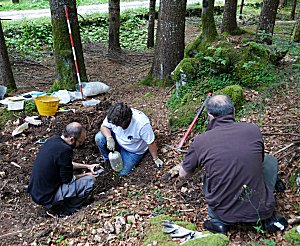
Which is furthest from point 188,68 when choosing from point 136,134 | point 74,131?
point 74,131

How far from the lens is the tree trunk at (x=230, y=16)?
976cm

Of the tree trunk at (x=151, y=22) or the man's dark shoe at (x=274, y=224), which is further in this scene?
the tree trunk at (x=151, y=22)

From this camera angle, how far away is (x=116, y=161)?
461cm

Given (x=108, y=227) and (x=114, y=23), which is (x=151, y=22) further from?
(x=108, y=227)

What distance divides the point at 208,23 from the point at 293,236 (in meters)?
5.65

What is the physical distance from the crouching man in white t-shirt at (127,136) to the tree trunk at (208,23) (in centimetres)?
342

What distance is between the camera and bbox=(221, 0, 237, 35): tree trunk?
32.0ft

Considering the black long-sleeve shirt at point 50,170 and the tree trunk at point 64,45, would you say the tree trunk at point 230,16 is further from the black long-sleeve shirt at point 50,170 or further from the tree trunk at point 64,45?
the black long-sleeve shirt at point 50,170

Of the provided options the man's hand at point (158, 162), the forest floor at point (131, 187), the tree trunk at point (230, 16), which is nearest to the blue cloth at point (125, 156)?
the forest floor at point (131, 187)

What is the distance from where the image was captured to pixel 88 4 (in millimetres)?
21141

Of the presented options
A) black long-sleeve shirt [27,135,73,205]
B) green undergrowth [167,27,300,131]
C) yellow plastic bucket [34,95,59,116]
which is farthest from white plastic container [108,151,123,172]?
yellow plastic bucket [34,95,59,116]

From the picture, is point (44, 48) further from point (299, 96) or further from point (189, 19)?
point (299, 96)

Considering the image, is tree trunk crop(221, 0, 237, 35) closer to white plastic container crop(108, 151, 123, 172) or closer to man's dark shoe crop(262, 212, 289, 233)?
white plastic container crop(108, 151, 123, 172)

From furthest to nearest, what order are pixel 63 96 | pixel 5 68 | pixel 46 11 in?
pixel 46 11 < pixel 5 68 < pixel 63 96
